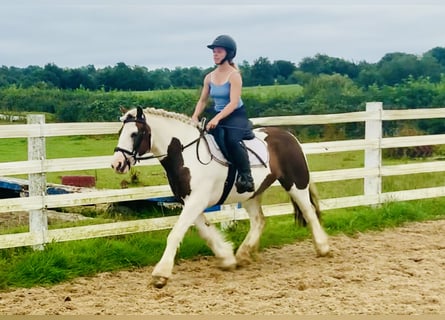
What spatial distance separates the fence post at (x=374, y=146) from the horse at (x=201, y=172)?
6.29 feet

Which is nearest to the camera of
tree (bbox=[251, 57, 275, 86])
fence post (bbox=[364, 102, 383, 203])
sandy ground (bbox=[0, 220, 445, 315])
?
sandy ground (bbox=[0, 220, 445, 315])

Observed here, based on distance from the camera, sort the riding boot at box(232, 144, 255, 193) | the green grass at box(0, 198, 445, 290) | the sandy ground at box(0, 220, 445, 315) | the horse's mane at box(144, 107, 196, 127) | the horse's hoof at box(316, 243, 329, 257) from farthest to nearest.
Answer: the horse's hoof at box(316, 243, 329, 257) < the riding boot at box(232, 144, 255, 193) < the horse's mane at box(144, 107, 196, 127) < the green grass at box(0, 198, 445, 290) < the sandy ground at box(0, 220, 445, 315)

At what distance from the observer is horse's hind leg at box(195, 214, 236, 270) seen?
6020 mm

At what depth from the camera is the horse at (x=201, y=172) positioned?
18.2 feet

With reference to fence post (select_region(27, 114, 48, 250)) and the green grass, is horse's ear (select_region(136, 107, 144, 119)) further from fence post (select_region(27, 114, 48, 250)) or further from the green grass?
the green grass

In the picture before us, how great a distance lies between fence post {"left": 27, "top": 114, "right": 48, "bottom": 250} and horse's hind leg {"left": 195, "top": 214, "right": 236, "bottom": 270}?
139 centimetres

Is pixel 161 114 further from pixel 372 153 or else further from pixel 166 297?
pixel 372 153

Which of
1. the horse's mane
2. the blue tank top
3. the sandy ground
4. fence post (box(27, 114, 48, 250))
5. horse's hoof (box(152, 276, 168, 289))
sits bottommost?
the sandy ground

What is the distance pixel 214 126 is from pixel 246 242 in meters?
1.31

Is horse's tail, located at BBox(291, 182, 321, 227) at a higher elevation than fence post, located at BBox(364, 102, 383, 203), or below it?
below

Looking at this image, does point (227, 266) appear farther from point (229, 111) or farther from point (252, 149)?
point (229, 111)

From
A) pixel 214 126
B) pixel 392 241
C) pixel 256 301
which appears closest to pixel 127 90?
pixel 214 126

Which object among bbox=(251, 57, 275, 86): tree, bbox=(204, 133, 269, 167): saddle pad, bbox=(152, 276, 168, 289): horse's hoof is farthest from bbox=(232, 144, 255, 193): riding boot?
bbox=(251, 57, 275, 86): tree

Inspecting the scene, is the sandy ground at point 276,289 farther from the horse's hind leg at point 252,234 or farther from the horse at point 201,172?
the horse at point 201,172
